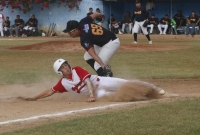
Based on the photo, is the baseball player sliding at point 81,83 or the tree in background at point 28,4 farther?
the tree in background at point 28,4

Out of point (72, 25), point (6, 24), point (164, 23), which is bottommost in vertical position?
point (6, 24)

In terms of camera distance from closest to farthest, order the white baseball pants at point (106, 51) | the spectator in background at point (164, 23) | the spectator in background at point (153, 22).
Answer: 1. the white baseball pants at point (106, 51)
2. the spectator in background at point (164, 23)
3. the spectator in background at point (153, 22)

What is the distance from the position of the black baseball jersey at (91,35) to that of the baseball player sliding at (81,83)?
68 centimetres

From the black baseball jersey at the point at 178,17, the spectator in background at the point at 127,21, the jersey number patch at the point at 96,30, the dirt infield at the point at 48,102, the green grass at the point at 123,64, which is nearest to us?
the dirt infield at the point at 48,102

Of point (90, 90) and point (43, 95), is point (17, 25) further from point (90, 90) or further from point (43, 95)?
point (90, 90)

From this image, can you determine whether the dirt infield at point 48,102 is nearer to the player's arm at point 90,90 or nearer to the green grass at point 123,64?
the player's arm at point 90,90

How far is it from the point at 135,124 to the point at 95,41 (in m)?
3.96

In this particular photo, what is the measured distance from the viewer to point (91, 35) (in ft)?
35.0

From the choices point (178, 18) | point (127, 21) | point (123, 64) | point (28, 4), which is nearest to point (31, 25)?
point (28, 4)

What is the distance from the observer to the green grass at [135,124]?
6789 millimetres

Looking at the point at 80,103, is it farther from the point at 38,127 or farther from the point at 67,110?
the point at 38,127

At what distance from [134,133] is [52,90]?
373cm

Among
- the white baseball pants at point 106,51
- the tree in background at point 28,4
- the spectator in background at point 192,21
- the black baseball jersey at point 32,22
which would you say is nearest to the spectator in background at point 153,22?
the spectator in background at point 192,21

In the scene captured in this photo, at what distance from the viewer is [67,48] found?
24.5 meters
